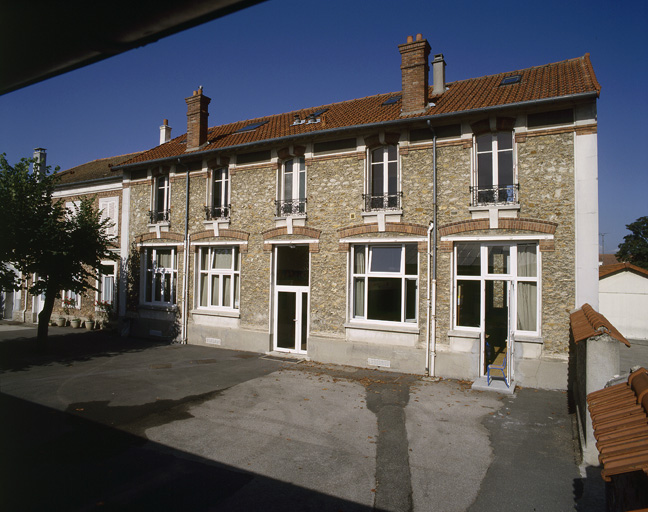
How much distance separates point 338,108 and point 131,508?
1381 centimetres

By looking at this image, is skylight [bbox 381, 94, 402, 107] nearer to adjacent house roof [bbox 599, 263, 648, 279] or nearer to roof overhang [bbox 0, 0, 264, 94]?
roof overhang [bbox 0, 0, 264, 94]

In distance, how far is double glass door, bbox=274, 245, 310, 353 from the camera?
13273 mm

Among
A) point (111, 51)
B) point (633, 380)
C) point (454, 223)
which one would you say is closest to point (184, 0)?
point (111, 51)

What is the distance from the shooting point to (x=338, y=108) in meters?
15.5

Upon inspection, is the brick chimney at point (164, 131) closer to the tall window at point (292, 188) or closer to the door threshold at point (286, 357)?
the tall window at point (292, 188)

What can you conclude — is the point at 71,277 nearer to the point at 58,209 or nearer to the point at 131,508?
the point at 58,209

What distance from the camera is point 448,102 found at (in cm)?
1166

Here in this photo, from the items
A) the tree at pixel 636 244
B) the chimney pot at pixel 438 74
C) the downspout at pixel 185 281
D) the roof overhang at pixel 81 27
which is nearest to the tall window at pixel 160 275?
the downspout at pixel 185 281

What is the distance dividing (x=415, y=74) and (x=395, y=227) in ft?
14.1

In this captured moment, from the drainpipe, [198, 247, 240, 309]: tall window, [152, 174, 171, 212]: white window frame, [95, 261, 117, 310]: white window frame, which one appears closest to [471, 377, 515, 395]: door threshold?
the drainpipe

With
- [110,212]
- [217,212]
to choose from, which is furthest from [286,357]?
[110,212]

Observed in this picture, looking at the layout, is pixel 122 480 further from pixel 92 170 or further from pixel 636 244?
pixel 636 244

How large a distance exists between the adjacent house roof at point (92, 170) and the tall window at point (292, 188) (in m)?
9.42

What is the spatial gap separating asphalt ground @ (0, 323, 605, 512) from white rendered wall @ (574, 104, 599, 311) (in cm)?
248
